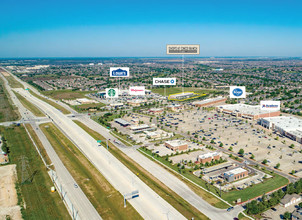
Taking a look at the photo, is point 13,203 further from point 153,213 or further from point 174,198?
point 174,198

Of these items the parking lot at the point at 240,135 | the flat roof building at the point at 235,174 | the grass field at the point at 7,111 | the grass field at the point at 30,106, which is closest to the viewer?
the flat roof building at the point at 235,174

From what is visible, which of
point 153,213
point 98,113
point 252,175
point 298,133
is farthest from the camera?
point 98,113

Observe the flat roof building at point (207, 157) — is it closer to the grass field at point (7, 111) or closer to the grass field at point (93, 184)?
the grass field at point (93, 184)

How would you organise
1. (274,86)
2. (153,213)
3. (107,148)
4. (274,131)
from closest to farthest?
(153,213) < (107,148) < (274,131) < (274,86)

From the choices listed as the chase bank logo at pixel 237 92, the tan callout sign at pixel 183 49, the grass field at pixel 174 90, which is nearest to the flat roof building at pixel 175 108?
the chase bank logo at pixel 237 92

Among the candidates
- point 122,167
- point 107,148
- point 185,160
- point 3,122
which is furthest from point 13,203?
point 3,122

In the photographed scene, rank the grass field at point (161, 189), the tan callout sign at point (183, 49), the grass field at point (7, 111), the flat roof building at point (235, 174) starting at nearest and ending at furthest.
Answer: the grass field at point (161, 189), the flat roof building at point (235, 174), the tan callout sign at point (183, 49), the grass field at point (7, 111)

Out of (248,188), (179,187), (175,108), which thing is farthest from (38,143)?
(175,108)
